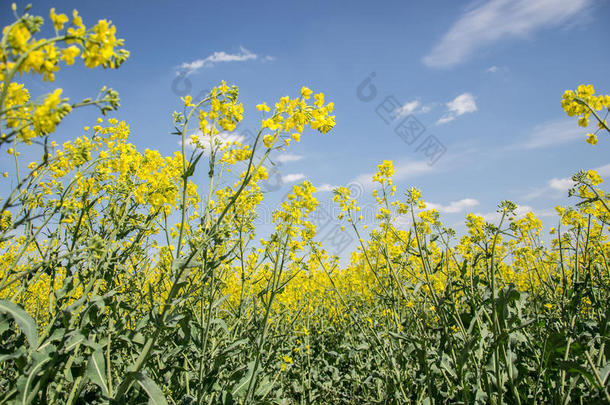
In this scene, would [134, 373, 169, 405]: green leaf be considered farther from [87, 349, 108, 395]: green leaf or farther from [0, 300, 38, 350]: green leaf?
[0, 300, 38, 350]: green leaf

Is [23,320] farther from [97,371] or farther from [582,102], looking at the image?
[582,102]

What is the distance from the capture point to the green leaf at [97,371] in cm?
180

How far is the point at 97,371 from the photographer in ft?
5.98

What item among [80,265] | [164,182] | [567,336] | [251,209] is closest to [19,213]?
[80,265]

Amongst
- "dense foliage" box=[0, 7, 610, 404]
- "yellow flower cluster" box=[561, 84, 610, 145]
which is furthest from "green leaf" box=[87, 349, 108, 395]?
"yellow flower cluster" box=[561, 84, 610, 145]

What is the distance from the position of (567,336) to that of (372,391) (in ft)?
10.0

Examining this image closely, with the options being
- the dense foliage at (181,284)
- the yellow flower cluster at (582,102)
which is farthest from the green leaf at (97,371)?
the yellow flower cluster at (582,102)

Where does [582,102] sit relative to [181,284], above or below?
above

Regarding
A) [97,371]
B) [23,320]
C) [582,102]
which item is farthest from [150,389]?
[582,102]

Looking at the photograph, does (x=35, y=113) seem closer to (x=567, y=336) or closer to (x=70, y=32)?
(x=70, y=32)

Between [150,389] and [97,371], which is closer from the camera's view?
[150,389]

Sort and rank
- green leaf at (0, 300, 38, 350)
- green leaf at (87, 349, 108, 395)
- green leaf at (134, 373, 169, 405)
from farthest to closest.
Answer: green leaf at (87, 349, 108, 395)
green leaf at (134, 373, 169, 405)
green leaf at (0, 300, 38, 350)

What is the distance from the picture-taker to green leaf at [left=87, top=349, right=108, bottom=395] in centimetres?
180

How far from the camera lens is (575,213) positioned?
13.8ft
